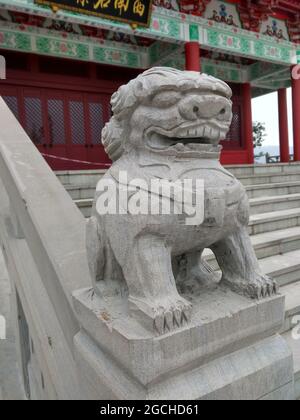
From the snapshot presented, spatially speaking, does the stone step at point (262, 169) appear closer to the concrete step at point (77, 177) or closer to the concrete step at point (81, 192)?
the concrete step at point (77, 177)

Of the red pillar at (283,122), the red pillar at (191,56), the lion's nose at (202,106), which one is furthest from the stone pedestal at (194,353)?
the red pillar at (283,122)

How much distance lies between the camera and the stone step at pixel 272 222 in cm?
296

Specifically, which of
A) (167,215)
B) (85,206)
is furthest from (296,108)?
(167,215)

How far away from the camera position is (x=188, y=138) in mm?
1144

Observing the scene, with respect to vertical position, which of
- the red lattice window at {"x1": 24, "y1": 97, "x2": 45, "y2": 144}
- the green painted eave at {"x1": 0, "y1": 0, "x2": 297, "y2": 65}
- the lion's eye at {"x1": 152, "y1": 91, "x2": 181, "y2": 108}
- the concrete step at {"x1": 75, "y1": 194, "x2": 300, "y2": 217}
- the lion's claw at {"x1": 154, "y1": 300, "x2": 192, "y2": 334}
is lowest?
the lion's claw at {"x1": 154, "y1": 300, "x2": 192, "y2": 334}

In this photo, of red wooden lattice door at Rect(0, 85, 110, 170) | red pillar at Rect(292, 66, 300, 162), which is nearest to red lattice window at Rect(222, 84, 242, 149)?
red pillar at Rect(292, 66, 300, 162)

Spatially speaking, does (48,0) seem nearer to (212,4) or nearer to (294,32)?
(212,4)

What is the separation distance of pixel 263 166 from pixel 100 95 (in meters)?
3.80

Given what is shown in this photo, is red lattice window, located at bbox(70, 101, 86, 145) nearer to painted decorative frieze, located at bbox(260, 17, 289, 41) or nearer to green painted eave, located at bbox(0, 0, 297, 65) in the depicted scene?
green painted eave, located at bbox(0, 0, 297, 65)

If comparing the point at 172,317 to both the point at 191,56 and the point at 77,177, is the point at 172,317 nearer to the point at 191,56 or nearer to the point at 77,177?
the point at 77,177

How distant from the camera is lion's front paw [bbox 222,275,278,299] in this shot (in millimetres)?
1171

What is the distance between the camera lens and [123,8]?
5.12 meters

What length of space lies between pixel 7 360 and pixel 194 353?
1.67 meters

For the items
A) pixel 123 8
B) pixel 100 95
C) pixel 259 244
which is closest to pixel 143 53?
pixel 100 95
